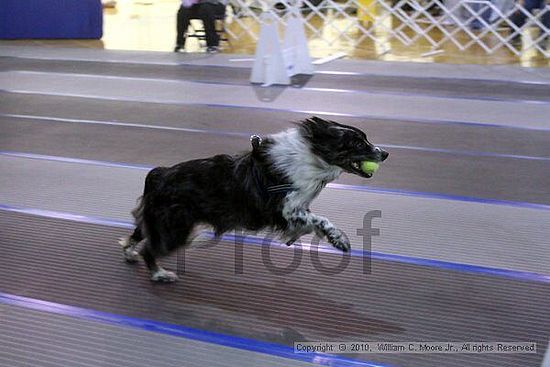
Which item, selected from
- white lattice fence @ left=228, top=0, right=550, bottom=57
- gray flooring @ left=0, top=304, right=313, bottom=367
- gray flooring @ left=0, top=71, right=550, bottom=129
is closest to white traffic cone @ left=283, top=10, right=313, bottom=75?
gray flooring @ left=0, top=71, right=550, bottom=129

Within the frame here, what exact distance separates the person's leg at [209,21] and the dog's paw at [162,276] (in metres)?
8.00

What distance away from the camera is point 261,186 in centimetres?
309

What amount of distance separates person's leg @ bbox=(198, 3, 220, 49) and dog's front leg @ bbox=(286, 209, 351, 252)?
26.8ft

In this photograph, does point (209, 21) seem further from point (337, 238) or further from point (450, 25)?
point (337, 238)

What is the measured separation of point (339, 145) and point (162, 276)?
1.13 metres

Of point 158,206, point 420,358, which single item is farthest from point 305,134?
point 420,358

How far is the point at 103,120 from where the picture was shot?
682 centimetres

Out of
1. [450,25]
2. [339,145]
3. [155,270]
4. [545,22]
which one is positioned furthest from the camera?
[450,25]

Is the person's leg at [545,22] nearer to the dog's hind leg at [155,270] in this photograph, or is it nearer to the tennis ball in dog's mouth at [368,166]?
the tennis ball in dog's mouth at [368,166]

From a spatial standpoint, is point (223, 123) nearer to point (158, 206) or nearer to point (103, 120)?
point (103, 120)

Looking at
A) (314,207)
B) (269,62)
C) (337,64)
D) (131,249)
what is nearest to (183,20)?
(337,64)

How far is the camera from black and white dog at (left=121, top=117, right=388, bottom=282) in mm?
3041

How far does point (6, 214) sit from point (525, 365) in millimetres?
3231

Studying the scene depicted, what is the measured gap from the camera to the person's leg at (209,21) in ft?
35.2
